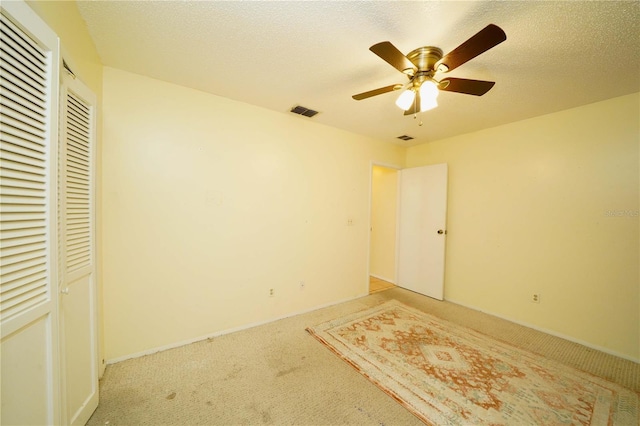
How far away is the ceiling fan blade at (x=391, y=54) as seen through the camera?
1.21 m

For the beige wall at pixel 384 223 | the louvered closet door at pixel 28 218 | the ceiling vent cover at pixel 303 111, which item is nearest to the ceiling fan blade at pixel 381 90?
the ceiling vent cover at pixel 303 111

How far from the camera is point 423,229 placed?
12.0 ft

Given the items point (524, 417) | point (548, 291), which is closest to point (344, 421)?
point (524, 417)

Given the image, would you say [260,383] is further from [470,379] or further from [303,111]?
[303,111]

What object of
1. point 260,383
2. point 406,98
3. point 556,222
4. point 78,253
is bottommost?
point 260,383

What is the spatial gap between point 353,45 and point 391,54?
424 millimetres

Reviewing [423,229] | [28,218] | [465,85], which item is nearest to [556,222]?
[423,229]

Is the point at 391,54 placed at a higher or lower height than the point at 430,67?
lower

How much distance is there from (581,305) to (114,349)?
4.45 metres

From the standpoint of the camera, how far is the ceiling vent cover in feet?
8.44

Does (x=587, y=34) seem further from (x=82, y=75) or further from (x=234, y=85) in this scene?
(x=82, y=75)

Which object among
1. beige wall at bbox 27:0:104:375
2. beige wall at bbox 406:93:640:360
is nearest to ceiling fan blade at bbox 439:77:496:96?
beige wall at bbox 406:93:640:360

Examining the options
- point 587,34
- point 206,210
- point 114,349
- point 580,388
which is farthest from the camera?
point 206,210

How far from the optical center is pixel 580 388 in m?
1.74
